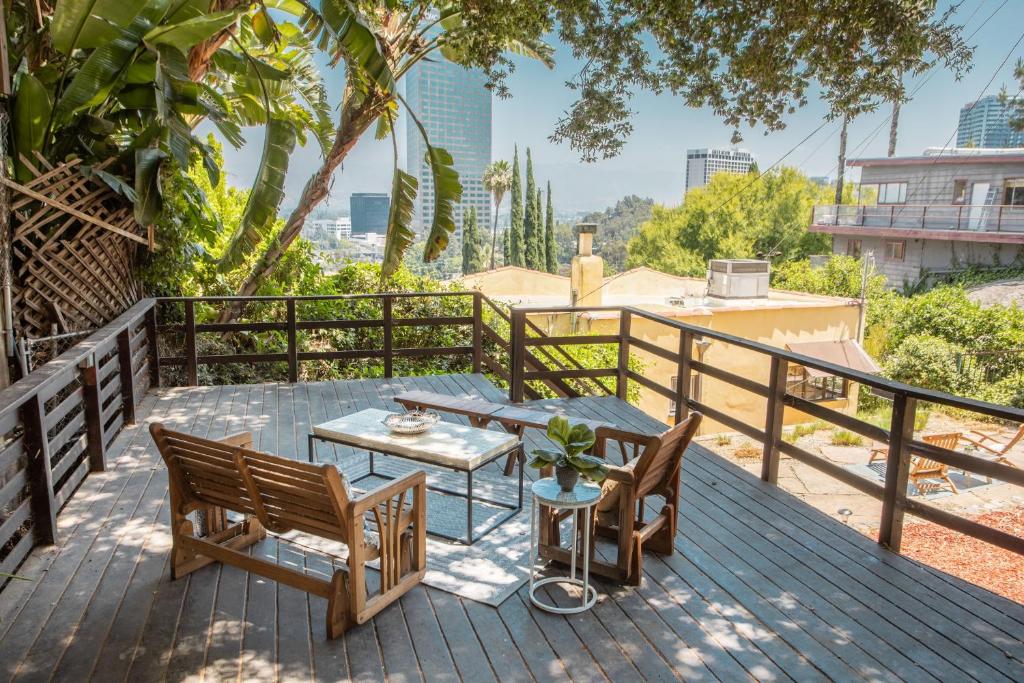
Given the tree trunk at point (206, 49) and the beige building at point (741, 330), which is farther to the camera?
the beige building at point (741, 330)

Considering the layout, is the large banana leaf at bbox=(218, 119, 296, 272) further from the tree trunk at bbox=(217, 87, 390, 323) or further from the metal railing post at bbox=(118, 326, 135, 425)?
the tree trunk at bbox=(217, 87, 390, 323)

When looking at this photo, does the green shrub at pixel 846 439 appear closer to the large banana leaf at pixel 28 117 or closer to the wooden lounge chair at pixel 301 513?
the wooden lounge chair at pixel 301 513

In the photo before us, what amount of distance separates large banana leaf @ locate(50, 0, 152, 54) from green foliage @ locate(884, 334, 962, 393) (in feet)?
65.5

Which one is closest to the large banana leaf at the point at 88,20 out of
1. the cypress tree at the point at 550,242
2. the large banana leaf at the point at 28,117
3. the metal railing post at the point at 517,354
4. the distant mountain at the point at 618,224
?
the large banana leaf at the point at 28,117

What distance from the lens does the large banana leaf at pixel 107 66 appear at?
5348mm

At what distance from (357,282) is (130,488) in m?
6.73

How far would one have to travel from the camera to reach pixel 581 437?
124 inches

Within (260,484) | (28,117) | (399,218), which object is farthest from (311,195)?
(260,484)

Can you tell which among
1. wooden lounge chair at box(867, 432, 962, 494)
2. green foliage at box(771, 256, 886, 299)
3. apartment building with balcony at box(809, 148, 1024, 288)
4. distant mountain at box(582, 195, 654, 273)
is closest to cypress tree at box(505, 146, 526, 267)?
green foliage at box(771, 256, 886, 299)

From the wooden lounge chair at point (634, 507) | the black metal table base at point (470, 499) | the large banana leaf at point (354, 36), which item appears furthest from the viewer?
the large banana leaf at point (354, 36)

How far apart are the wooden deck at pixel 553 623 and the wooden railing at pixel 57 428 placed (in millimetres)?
211

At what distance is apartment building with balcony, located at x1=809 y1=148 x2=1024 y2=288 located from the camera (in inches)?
995

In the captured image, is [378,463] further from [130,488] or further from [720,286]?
[720,286]

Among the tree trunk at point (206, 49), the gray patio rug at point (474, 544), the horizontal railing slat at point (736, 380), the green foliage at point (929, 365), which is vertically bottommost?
the green foliage at point (929, 365)
